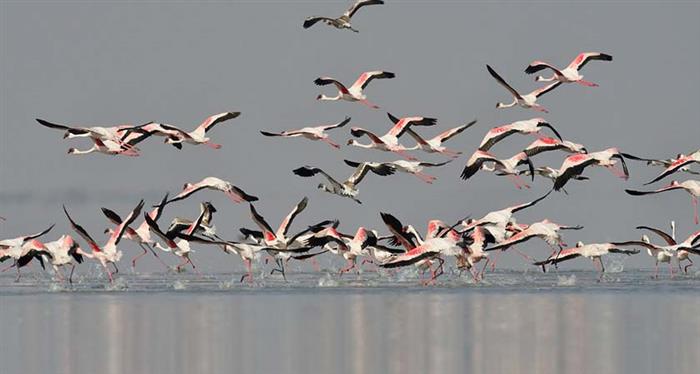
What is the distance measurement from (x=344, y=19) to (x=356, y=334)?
48.7 ft

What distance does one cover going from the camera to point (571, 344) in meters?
27.7

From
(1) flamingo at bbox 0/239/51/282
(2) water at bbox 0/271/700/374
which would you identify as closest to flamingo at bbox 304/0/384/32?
(2) water at bbox 0/271/700/374

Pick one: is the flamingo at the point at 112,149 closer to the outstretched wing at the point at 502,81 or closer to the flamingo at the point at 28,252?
the flamingo at the point at 28,252

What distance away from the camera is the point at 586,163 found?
4034cm

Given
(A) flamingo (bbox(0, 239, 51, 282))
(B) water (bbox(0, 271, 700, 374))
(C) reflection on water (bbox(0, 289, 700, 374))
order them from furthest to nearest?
(A) flamingo (bbox(0, 239, 51, 282)), (B) water (bbox(0, 271, 700, 374)), (C) reflection on water (bbox(0, 289, 700, 374))

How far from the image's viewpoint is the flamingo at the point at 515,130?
4091cm

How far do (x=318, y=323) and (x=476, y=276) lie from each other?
1244 cm

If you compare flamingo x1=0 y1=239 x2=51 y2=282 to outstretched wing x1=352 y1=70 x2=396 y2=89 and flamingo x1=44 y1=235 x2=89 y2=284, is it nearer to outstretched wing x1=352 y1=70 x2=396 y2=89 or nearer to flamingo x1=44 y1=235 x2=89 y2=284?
flamingo x1=44 y1=235 x2=89 y2=284

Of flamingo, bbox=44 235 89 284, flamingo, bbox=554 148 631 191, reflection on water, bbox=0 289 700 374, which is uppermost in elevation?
flamingo, bbox=554 148 631 191

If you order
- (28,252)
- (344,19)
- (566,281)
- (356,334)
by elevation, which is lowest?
(356,334)

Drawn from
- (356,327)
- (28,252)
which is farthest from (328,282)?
(356,327)

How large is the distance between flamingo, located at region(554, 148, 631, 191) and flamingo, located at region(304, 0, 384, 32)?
19.4 ft

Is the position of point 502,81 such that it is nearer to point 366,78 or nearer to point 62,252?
point 366,78

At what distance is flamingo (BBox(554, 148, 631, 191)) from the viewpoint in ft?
130
